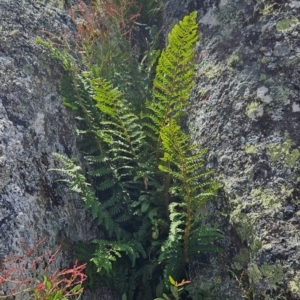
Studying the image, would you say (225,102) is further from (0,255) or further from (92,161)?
(0,255)

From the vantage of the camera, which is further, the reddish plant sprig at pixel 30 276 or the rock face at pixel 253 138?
the rock face at pixel 253 138

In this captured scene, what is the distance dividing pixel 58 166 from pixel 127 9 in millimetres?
2968

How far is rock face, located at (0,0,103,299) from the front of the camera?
3852 mm

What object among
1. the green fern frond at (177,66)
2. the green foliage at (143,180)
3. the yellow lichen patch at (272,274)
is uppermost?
the green fern frond at (177,66)

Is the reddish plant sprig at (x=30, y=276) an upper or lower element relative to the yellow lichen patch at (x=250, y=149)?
lower

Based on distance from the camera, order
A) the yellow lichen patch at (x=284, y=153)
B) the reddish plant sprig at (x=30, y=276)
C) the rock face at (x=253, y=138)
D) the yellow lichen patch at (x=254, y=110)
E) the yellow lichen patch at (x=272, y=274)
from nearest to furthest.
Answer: the reddish plant sprig at (x=30, y=276)
the yellow lichen patch at (x=272, y=274)
the rock face at (x=253, y=138)
the yellow lichen patch at (x=284, y=153)
the yellow lichen patch at (x=254, y=110)

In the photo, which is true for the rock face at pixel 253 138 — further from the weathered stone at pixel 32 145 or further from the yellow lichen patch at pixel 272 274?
the weathered stone at pixel 32 145

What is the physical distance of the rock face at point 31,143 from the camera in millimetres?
3852

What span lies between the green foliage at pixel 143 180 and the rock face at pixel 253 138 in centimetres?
21

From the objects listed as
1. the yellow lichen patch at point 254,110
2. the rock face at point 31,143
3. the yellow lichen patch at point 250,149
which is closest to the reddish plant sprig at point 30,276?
the rock face at point 31,143

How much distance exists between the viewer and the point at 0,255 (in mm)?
3486

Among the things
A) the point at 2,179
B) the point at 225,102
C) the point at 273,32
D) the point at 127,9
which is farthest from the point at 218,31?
the point at 2,179

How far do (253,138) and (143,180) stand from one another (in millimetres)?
1170

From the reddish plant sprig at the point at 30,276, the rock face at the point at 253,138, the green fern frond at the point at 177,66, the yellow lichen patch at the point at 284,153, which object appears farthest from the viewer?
the green fern frond at the point at 177,66
